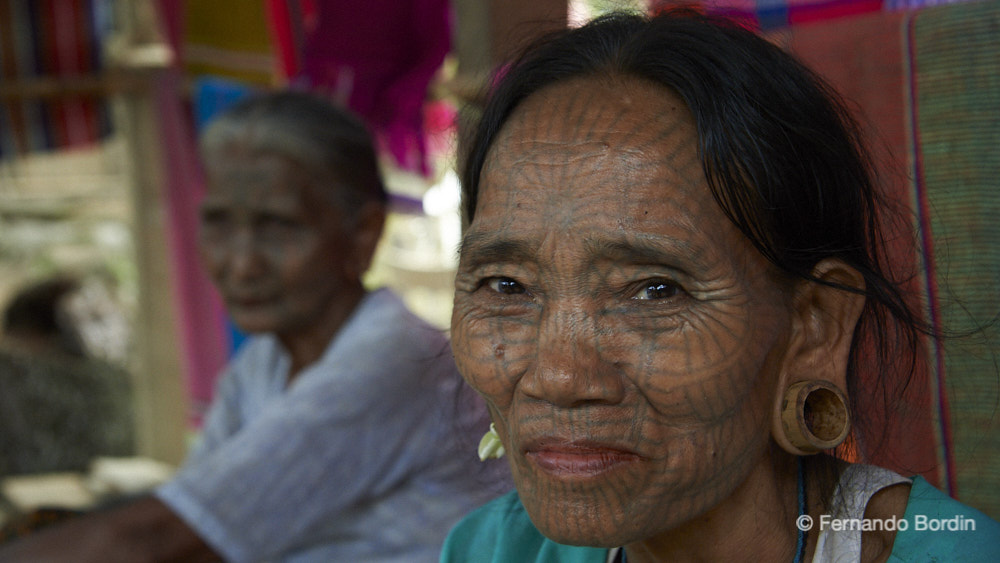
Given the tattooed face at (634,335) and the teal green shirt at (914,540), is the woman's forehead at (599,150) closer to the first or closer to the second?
the tattooed face at (634,335)

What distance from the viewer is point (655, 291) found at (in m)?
1.28

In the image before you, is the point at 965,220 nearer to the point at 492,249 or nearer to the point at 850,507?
the point at 850,507

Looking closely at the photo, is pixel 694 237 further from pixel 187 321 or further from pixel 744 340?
pixel 187 321

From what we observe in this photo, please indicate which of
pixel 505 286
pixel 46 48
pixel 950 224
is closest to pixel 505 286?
pixel 505 286

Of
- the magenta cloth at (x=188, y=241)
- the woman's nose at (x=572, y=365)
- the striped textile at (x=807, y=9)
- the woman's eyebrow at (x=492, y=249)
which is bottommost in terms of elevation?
the magenta cloth at (x=188, y=241)

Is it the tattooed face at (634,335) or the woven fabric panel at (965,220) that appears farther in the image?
the woven fabric panel at (965,220)

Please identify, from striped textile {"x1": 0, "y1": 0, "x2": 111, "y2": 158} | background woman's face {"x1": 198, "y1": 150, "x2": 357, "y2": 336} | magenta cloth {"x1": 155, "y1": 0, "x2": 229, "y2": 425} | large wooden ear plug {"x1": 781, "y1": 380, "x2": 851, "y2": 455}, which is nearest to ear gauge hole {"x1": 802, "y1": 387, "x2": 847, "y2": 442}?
large wooden ear plug {"x1": 781, "y1": 380, "x2": 851, "y2": 455}

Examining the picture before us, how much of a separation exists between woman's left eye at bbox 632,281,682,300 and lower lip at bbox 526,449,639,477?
23 centimetres

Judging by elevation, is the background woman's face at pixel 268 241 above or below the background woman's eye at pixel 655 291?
below

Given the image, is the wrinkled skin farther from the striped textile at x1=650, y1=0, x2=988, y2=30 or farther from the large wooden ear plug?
the large wooden ear plug

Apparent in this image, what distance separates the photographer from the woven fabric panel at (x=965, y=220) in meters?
1.77

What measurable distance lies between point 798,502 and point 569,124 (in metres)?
0.75

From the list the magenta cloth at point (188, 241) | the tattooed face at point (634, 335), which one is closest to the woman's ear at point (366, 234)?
the tattooed face at point (634, 335)

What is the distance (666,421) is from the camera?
1.24m
